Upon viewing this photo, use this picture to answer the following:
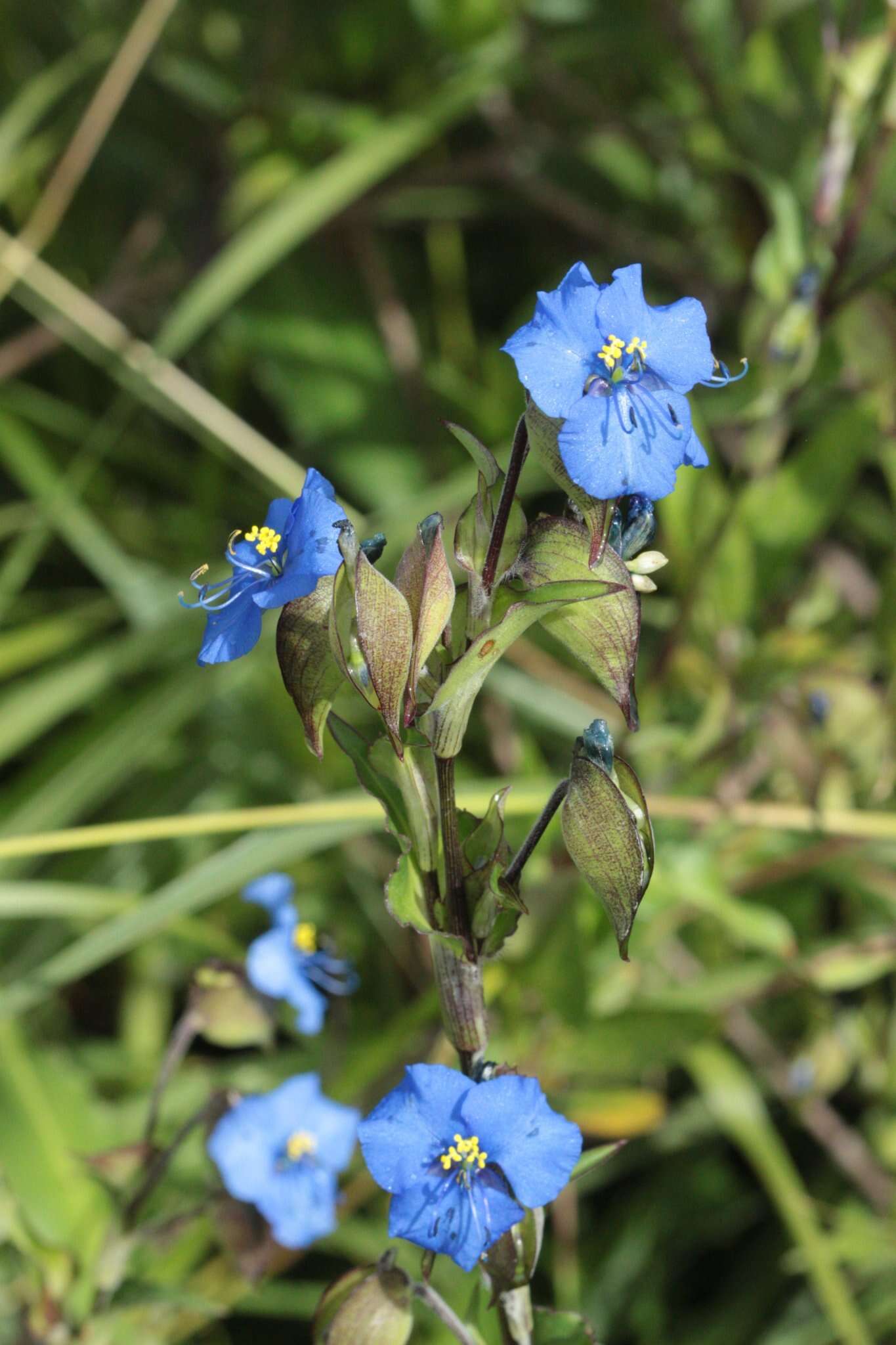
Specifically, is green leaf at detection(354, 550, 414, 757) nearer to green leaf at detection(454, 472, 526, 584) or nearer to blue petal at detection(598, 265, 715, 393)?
green leaf at detection(454, 472, 526, 584)

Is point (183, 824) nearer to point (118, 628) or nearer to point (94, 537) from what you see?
point (94, 537)

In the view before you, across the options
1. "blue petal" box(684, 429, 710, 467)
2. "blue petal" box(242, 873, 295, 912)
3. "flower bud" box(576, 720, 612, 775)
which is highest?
"blue petal" box(242, 873, 295, 912)

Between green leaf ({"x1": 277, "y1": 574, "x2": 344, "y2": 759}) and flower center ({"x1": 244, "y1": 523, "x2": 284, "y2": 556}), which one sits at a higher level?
flower center ({"x1": 244, "y1": 523, "x2": 284, "y2": 556})

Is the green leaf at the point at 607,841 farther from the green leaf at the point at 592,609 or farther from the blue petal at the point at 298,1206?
the blue petal at the point at 298,1206

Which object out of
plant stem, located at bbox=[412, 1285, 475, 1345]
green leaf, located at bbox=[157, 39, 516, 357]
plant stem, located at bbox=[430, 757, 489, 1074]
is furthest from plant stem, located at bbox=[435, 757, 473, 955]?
green leaf, located at bbox=[157, 39, 516, 357]

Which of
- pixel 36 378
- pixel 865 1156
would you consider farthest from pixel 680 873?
pixel 36 378

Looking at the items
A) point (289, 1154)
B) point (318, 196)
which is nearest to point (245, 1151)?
point (289, 1154)

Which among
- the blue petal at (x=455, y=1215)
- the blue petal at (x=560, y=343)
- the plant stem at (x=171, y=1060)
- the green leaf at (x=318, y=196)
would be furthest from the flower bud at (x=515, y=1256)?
the green leaf at (x=318, y=196)
